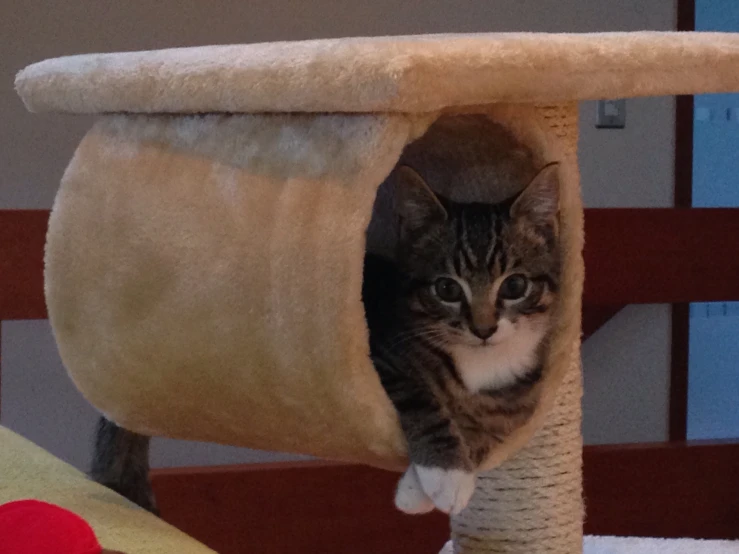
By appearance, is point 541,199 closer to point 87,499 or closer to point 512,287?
point 512,287

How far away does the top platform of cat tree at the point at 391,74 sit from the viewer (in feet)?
2.32

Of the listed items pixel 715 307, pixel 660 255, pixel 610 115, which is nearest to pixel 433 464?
pixel 660 255

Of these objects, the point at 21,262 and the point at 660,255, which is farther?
the point at 660,255

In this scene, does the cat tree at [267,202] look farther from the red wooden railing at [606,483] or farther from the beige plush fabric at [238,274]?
the red wooden railing at [606,483]

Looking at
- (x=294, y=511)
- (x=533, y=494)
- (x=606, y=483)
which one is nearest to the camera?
(x=533, y=494)

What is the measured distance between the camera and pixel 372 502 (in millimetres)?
1913

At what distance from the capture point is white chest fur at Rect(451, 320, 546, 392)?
3.30 feet

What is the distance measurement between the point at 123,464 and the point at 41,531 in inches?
17.6

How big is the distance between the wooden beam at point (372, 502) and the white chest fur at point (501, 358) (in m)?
0.90

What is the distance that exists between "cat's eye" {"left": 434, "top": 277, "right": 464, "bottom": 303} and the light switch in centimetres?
119

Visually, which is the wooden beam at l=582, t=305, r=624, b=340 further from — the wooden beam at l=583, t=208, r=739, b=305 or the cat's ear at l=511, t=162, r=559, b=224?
the cat's ear at l=511, t=162, r=559, b=224

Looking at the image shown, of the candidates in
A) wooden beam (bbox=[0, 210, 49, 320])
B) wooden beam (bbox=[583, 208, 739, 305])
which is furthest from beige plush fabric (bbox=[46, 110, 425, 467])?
wooden beam (bbox=[583, 208, 739, 305])

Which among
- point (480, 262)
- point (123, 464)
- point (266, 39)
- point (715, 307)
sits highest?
point (266, 39)

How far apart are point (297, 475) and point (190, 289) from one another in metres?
1.08
